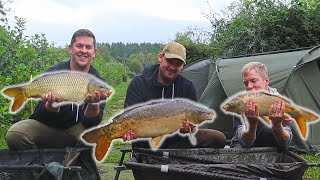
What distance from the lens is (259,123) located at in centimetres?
342

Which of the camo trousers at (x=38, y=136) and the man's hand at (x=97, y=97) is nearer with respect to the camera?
the man's hand at (x=97, y=97)

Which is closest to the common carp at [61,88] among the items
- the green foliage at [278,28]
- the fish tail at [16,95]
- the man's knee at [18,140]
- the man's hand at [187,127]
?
the fish tail at [16,95]

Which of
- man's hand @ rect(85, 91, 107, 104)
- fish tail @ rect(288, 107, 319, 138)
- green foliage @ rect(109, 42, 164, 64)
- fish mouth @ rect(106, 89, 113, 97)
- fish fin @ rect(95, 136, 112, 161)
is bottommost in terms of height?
green foliage @ rect(109, 42, 164, 64)

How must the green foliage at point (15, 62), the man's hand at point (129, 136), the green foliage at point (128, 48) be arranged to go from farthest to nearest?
1. the green foliage at point (128, 48)
2. the green foliage at point (15, 62)
3. the man's hand at point (129, 136)

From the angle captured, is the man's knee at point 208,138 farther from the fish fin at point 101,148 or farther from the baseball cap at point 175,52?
the fish fin at point 101,148

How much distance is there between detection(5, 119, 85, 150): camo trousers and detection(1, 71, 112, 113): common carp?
25.3 inches

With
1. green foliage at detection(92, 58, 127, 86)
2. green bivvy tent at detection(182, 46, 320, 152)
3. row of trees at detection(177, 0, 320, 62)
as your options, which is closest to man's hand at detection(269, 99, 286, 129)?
green bivvy tent at detection(182, 46, 320, 152)

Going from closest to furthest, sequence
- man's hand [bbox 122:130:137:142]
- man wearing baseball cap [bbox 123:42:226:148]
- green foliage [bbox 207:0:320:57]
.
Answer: man's hand [bbox 122:130:137:142] → man wearing baseball cap [bbox 123:42:226:148] → green foliage [bbox 207:0:320:57]

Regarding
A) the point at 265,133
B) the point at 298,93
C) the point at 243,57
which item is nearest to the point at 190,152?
the point at 265,133

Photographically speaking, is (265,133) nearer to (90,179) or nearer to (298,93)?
(90,179)

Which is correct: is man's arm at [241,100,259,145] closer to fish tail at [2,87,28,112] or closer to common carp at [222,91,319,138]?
common carp at [222,91,319,138]

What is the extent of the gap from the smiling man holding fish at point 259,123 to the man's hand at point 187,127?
9.2 inches

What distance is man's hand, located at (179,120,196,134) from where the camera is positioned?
2.90m

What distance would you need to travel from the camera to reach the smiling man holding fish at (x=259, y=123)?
2879mm
